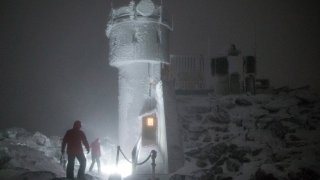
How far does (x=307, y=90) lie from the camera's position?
108 ft

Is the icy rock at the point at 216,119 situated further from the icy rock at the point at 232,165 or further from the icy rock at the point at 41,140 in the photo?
the icy rock at the point at 41,140

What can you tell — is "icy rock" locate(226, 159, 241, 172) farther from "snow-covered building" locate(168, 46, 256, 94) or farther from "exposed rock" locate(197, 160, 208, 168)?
"snow-covered building" locate(168, 46, 256, 94)

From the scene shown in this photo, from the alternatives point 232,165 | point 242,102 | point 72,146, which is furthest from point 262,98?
point 72,146

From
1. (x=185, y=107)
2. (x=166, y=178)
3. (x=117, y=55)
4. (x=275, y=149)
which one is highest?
(x=117, y=55)

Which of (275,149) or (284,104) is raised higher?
(284,104)

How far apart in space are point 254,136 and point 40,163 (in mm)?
13423

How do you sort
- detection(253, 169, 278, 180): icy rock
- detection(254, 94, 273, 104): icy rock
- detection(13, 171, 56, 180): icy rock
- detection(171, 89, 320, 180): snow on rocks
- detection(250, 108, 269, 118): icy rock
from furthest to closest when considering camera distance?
detection(254, 94, 273, 104): icy rock < detection(250, 108, 269, 118): icy rock < detection(171, 89, 320, 180): snow on rocks < detection(253, 169, 278, 180): icy rock < detection(13, 171, 56, 180): icy rock

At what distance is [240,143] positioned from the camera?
963 inches

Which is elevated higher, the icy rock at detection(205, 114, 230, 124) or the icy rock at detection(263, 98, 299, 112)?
the icy rock at detection(263, 98, 299, 112)

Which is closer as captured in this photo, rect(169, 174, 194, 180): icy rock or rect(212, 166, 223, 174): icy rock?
rect(169, 174, 194, 180): icy rock

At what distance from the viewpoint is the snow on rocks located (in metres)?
20.6

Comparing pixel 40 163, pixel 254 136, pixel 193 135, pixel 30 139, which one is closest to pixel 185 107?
pixel 193 135

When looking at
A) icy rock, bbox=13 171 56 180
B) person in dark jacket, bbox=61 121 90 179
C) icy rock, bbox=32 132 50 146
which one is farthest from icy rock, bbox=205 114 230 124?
icy rock, bbox=32 132 50 146

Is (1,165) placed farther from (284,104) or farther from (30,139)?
(284,104)
